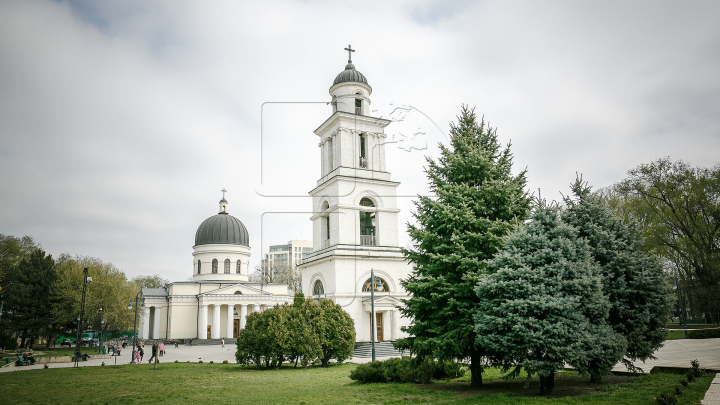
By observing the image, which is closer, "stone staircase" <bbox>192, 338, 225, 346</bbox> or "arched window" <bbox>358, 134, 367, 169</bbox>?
"arched window" <bbox>358, 134, 367, 169</bbox>

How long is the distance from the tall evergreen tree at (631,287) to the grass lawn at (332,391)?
118 centimetres

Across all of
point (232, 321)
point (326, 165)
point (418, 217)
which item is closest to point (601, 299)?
point (418, 217)

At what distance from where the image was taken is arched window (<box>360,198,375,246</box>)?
3325 centimetres

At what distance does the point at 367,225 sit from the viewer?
111 ft

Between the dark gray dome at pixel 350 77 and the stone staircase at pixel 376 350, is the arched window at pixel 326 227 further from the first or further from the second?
the dark gray dome at pixel 350 77

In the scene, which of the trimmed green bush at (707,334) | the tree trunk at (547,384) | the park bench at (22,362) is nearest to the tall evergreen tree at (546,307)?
the tree trunk at (547,384)

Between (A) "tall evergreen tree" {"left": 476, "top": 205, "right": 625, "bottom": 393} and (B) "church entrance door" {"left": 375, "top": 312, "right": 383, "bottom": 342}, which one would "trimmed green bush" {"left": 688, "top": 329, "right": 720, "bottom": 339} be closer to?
(B) "church entrance door" {"left": 375, "top": 312, "right": 383, "bottom": 342}

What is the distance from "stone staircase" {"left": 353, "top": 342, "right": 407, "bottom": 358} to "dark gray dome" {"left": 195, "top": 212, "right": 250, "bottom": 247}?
1434 inches

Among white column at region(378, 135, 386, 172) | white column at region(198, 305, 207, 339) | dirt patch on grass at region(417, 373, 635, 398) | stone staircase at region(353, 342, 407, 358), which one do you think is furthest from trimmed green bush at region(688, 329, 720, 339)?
white column at region(198, 305, 207, 339)

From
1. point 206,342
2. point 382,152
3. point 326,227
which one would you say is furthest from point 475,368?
point 206,342

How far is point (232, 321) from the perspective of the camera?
5528 centimetres

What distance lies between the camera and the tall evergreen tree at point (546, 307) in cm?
1055

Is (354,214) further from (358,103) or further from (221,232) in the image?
(221,232)

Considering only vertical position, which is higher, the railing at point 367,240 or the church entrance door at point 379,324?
the railing at point 367,240
